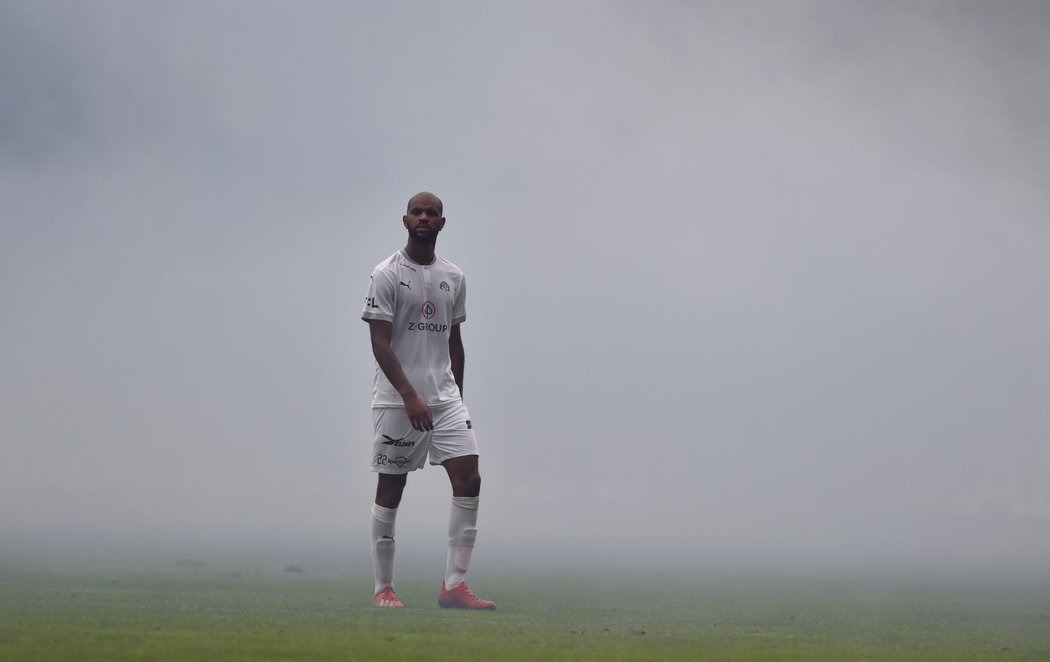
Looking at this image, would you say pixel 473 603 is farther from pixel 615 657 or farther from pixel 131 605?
pixel 615 657

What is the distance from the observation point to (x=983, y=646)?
5066 millimetres

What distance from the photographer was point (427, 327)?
6230 millimetres

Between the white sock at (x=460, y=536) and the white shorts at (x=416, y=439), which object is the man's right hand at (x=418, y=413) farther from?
the white sock at (x=460, y=536)

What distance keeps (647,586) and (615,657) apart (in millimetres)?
5902

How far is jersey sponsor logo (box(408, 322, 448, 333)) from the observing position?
20.3 feet

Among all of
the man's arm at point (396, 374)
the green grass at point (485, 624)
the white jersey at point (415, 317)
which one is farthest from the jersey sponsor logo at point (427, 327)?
the green grass at point (485, 624)

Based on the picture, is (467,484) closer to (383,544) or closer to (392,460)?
(392,460)

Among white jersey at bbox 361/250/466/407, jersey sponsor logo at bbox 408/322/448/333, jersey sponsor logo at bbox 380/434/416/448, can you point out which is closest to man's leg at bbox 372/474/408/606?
jersey sponsor logo at bbox 380/434/416/448

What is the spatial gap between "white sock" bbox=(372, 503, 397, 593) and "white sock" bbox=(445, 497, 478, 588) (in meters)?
0.29

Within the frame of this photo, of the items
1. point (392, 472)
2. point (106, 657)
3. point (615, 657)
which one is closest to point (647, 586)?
point (392, 472)

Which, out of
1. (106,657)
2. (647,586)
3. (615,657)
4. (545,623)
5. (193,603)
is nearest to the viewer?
(106,657)

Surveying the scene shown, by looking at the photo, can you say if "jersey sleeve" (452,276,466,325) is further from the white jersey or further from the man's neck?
the man's neck

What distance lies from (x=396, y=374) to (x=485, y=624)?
1367mm

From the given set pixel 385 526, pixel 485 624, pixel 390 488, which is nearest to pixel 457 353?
pixel 390 488
